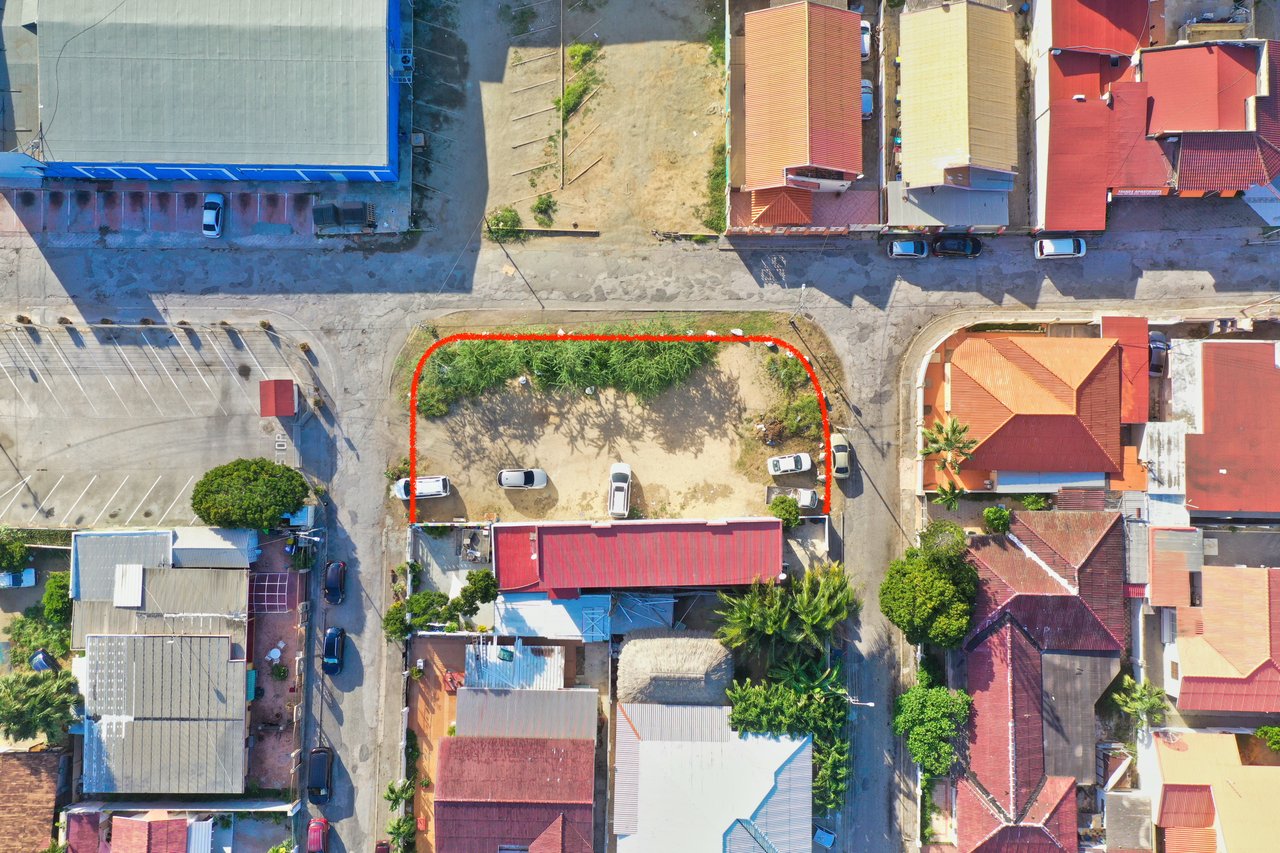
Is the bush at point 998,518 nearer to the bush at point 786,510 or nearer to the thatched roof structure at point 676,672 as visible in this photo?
the bush at point 786,510

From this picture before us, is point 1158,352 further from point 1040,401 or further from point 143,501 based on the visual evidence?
point 143,501

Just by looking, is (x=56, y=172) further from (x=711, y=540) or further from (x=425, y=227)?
(x=711, y=540)

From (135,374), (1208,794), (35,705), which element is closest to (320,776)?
(35,705)

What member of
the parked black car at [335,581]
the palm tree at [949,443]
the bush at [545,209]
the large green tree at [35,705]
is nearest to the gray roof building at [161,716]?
the large green tree at [35,705]

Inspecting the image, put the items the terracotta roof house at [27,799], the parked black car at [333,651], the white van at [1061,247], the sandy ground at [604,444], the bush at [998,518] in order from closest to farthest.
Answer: the terracotta roof house at [27,799] < the bush at [998,518] < the parked black car at [333,651] < the white van at [1061,247] < the sandy ground at [604,444]

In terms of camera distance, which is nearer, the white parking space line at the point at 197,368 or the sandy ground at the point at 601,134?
the white parking space line at the point at 197,368

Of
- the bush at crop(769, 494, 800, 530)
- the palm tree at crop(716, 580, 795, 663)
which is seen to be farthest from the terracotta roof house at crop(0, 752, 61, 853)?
the bush at crop(769, 494, 800, 530)

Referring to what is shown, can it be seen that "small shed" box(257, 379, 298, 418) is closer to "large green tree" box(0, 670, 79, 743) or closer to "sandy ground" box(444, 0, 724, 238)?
"sandy ground" box(444, 0, 724, 238)
